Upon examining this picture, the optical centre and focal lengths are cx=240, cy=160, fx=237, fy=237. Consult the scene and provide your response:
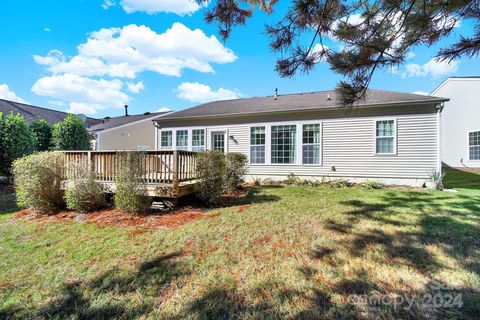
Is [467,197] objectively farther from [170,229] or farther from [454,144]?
[454,144]

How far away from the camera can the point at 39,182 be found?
19.2 feet

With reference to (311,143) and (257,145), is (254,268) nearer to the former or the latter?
(311,143)

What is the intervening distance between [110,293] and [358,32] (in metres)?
4.70

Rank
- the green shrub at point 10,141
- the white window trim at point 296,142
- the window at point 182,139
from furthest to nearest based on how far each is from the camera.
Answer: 1. the window at point 182,139
2. the white window trim at point 296,142
3. the green shrub at point 10,141

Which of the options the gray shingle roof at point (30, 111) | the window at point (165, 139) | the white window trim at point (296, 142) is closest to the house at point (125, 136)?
the gray shingle roof at point (30, 111)

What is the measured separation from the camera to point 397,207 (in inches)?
218

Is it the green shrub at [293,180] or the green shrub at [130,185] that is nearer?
the green shrub at [130,185]

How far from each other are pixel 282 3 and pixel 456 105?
57.5ft

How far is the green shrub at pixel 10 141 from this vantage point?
29.4 feet

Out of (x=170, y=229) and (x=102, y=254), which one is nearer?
(x=102, y=254)

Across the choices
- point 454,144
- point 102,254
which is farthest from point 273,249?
point 454,144

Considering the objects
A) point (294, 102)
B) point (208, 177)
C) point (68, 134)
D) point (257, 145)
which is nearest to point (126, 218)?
point (208, 177)

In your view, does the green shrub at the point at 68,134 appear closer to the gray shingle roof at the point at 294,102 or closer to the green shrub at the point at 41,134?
the green shrub at the point at 41,134

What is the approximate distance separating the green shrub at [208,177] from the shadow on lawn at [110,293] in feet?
9.89
